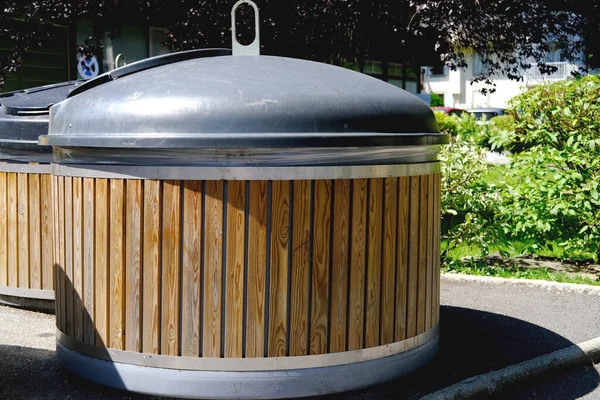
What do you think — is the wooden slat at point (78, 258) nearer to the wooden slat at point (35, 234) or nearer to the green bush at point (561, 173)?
the wooden slat at point (35, 234)

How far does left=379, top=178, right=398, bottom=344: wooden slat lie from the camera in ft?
11.3

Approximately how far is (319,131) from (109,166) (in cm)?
89

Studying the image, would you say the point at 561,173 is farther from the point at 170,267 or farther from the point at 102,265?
the point at 102,265

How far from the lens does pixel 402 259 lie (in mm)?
3559

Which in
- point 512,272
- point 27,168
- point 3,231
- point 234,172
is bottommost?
point 512,272

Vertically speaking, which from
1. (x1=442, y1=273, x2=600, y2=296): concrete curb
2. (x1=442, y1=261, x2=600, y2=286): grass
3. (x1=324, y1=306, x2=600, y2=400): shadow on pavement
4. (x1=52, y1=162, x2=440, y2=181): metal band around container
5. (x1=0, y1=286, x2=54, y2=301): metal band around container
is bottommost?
(x1=442, y1=261, x2=600, y2=286): grass

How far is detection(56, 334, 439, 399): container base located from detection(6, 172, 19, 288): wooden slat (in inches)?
64.1

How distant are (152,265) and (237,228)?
397mm

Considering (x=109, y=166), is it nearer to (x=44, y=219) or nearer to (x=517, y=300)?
(x=44, y=219)

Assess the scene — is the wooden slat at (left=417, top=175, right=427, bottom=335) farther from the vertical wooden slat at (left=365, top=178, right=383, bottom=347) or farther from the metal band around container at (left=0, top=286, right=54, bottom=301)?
the metal band around container at (left=0, top=286, right=54, bottom=301)

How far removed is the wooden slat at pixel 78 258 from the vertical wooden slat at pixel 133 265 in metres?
0.28

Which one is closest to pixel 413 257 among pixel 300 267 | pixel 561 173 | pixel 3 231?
pixel 300 267

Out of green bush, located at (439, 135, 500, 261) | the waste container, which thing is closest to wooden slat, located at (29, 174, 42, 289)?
the waste container

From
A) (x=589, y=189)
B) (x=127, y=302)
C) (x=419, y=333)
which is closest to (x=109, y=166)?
(x=127, y=302)
